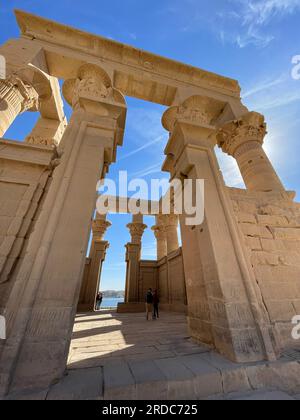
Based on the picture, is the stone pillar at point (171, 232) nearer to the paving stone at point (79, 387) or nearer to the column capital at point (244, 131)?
the column capital at point (244, 131)

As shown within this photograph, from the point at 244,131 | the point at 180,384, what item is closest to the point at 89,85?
the point at 244,131

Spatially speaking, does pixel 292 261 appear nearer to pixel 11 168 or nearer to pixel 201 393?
pixel 201 393

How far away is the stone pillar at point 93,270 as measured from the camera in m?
10.6

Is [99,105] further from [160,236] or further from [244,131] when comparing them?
[160,236]

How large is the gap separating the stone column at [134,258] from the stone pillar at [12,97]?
10655mm

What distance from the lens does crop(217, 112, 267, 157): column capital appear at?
5066 millimetres

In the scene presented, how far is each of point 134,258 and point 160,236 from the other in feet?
9.65

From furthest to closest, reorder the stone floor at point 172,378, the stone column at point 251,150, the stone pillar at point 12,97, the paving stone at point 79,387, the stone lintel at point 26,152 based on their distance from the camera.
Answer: the stone column at point 251,150
the stone pillar at point 12,97
the stone lintel at point 26,152
the stone floor at point 172,378
the paving stone at point 79,387

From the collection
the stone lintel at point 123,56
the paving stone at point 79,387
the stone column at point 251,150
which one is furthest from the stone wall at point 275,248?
the stone lintel at point 123,56

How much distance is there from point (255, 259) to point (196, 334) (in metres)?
1.81

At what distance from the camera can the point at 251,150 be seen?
497 centimetres

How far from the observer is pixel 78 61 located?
15.4 feet

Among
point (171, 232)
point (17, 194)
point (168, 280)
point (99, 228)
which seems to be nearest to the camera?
point (17, 194)

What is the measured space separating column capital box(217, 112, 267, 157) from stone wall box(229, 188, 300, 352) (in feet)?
6.33
